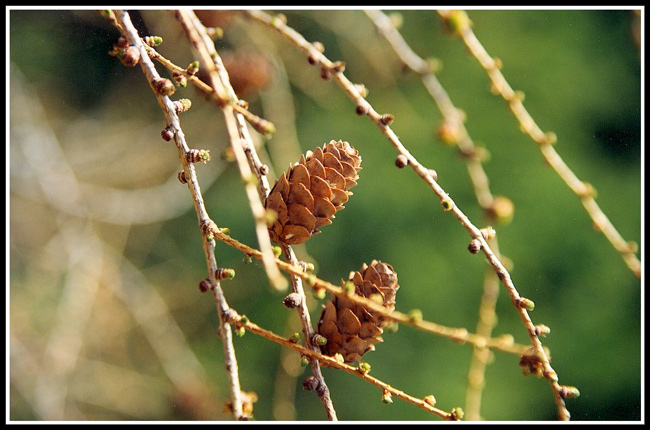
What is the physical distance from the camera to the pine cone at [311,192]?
22.3 inches

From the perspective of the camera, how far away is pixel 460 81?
1.86m

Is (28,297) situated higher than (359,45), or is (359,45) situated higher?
(359,45)

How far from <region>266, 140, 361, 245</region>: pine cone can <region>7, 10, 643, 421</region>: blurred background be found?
0.90 metres

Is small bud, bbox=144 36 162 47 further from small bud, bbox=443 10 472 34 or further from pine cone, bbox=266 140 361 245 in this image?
small bud, bbox=443 10 472 34

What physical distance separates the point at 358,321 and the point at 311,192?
150 millimetres

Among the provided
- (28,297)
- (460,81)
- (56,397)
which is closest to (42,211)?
(28,297)

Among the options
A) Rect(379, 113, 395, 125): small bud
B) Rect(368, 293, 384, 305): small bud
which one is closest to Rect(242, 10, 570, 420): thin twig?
Rect(379, 113, 395, 125): small bud

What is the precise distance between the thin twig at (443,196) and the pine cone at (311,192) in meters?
0.07

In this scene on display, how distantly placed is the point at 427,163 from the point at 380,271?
4.03 ft

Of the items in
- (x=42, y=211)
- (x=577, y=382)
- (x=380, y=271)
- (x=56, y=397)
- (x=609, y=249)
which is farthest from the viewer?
(x=42, y=211)

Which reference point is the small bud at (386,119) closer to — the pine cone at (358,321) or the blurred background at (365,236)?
the pine cone at (358,321)

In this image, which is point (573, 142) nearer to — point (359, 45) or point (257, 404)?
point (359, 45)

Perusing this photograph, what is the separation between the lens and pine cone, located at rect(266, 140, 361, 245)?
0.57 metres

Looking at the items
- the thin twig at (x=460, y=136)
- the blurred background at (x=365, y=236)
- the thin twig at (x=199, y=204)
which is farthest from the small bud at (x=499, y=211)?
the blurred background at (x=365, y=236)
